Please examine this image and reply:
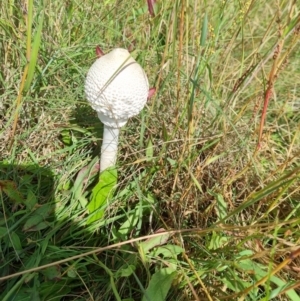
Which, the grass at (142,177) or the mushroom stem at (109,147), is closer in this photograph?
the grass at (142,177)

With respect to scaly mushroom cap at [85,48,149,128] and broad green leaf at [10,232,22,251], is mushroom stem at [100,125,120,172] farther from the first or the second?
broad green leaf at [10,232,22,251]

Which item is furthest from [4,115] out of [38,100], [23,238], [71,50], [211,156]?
[211,156]

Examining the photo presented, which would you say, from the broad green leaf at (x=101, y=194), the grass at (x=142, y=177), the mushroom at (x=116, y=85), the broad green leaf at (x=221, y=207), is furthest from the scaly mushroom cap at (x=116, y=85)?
the broad green leaf at (x=221, y=207)

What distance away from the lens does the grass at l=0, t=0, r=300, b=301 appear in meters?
0.92

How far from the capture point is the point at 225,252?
0.96 metres

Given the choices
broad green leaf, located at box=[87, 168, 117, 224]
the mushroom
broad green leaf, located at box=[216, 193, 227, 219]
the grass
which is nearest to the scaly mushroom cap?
the mushroom

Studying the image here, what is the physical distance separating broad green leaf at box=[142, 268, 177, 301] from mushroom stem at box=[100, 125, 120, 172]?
0.35 m

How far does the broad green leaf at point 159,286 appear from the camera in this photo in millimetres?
866

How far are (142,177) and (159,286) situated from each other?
0.33 meters

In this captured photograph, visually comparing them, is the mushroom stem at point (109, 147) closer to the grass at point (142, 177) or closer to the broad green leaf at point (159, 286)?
the grass at point (142, 177)

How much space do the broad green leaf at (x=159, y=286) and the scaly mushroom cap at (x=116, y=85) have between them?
0.38 meters

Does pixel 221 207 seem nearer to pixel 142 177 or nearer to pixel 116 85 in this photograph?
pixel 142 177

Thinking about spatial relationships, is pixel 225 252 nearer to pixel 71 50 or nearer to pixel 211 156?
pixel 211 156

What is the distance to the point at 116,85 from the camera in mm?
871
